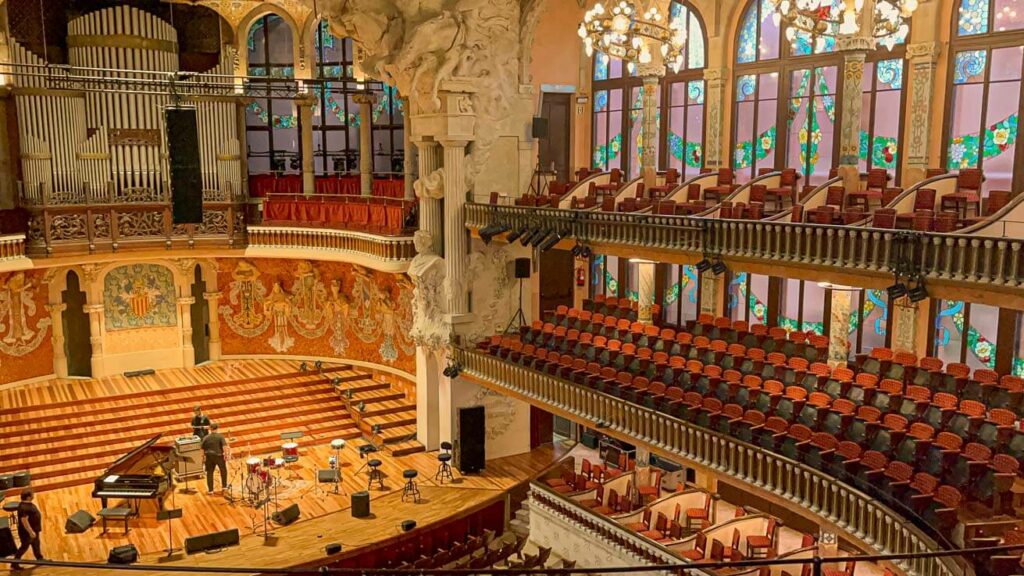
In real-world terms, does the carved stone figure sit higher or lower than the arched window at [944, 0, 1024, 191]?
lower

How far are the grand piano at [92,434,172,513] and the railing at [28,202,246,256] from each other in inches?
219

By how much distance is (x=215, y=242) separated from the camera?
21.1 m

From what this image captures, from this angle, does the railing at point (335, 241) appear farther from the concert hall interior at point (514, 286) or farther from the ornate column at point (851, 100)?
the ornate column at point (851, 100)

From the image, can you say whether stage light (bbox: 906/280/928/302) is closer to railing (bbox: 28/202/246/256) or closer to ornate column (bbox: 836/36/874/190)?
ornate column (bbox: 836/36/874/190)

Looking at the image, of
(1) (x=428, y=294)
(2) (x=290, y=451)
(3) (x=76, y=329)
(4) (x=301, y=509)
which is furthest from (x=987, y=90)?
(3) (x=76, y=329)

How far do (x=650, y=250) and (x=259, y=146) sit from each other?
508 inches


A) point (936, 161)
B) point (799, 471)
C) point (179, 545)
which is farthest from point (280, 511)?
point (936, 161)

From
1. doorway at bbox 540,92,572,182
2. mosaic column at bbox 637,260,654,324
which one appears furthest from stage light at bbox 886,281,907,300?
doorway at bbox 540,92,572,182

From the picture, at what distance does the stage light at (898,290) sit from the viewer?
402 inches

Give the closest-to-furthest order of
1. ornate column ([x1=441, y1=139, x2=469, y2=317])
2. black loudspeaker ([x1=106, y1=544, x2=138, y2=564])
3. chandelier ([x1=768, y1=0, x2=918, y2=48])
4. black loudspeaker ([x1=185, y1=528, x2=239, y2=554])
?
chandelier ([x1=768, y1=0, x2=918, y2=48]), black loudspeaker ([x1=106, y1=544, x2=138, y2=564]), black loudspeaker ([x1=185, y1=528, x2=239, y2=554]), ornate column ([x1=441, y1=139, x2=469, y2=317])

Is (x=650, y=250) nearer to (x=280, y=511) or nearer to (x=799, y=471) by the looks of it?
(x=799, y=471)

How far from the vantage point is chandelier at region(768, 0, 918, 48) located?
9.82 m

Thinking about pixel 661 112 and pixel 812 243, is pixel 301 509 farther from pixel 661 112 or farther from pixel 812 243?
pixel 661 112

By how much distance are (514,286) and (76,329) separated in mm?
10767
